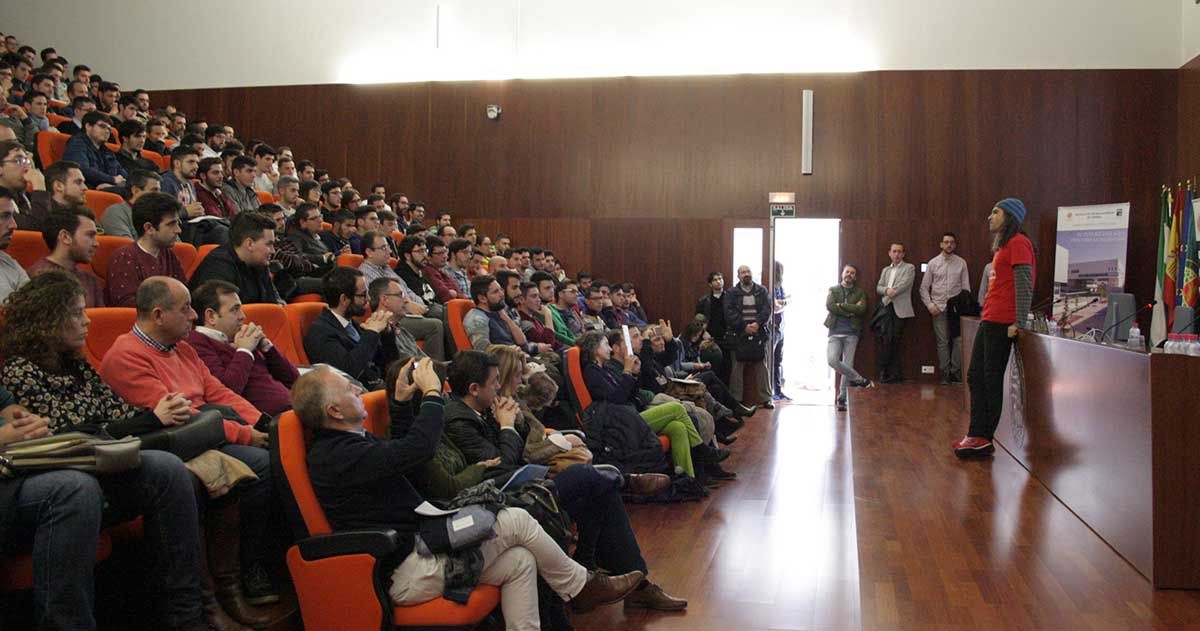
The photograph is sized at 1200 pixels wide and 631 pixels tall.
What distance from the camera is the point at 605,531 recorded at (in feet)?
10.8

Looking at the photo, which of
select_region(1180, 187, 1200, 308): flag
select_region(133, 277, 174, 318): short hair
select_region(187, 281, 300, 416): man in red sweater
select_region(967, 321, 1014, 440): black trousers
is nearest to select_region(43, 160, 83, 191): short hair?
select_region(187, 281, 300, 416): man in red sweater

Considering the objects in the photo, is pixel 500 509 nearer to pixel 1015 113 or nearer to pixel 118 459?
pixel 118 459

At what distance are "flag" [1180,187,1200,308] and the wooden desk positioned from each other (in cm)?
446

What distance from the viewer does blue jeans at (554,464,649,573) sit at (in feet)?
10.6

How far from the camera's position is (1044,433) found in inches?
185

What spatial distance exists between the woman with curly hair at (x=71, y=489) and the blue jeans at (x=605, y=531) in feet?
3.95

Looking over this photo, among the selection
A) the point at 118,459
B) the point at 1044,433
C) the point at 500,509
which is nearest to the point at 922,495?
the point at 1044,433

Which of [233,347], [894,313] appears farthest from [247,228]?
[894,313]

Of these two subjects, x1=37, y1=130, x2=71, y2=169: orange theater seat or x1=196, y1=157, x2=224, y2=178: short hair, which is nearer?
x1=196, y1=157, x2=224, y2=178: short hair

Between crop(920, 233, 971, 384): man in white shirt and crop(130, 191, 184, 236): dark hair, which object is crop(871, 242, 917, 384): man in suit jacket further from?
crop(130, 191, 184, 236): dark hair

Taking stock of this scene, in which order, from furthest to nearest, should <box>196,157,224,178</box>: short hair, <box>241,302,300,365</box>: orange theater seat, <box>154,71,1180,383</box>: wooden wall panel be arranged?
1. <box>154,71,1180,383</box>: wooden wall panel
2. <box>196,157,224,178</box>: short hair
3. <box>241,302,300,365</box>: orange theater seat

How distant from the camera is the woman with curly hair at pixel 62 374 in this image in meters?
2.49

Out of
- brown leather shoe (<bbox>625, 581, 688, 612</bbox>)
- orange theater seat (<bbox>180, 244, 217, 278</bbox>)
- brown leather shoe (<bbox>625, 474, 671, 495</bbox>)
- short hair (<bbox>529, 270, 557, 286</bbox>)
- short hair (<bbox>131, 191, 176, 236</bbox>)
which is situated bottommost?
brown leather shoe (<bbox>625, 581, 688, 612</bbox>)

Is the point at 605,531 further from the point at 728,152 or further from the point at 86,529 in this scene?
the point at 728,152
